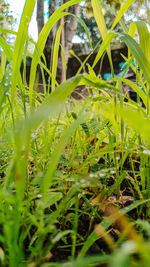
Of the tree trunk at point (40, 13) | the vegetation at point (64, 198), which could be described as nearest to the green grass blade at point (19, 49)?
the vegetation at point (64, 198)

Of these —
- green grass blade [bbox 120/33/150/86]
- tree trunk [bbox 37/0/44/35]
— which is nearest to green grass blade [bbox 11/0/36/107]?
green grass blade [bbox 120/33/150/86]

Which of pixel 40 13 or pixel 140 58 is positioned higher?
pixel 40 13

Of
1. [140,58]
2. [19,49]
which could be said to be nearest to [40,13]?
[19,49]

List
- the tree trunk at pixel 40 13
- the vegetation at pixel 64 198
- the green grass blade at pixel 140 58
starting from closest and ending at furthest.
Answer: the vegetation at pixel 64 198 → the green grass blade at pixel 140 58 → the tree trunk at pixel 40 13

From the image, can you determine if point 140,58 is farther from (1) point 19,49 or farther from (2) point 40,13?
(2) point 40,13

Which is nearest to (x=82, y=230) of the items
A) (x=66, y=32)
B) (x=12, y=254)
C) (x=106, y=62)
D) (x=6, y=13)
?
(x=12, y=254)

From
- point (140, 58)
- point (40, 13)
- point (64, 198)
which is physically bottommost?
point (64, 198)

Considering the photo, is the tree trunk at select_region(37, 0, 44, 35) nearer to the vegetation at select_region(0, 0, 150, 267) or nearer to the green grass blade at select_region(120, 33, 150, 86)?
the vegetation at select_region(0, 0, 150, 267)

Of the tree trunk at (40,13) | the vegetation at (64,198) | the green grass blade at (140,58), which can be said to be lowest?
the vegetation at (64,198)

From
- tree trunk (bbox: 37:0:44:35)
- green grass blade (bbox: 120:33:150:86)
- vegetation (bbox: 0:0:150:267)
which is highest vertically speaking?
tree trunk (bbox: 37:0:44:35)

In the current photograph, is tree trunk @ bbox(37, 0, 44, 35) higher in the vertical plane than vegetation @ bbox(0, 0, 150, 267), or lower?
higher

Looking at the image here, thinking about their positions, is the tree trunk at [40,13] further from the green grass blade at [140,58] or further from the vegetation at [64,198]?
the green grass blade at [140,58]

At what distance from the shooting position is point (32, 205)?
382 millimetres

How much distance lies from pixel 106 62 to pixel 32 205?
23.2 feet
